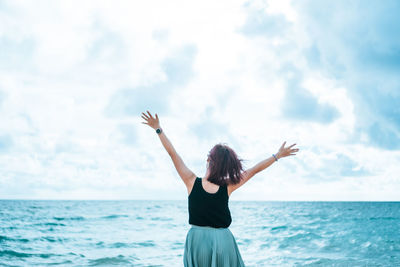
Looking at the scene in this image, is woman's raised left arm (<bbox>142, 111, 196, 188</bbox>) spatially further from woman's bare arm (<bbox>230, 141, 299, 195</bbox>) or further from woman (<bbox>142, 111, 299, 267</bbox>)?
woman's bare arm (<bbox>230, 141, 299, 195</bbox>)

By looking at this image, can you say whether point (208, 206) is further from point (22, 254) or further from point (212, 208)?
point (22, 254)

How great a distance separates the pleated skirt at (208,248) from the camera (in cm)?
296

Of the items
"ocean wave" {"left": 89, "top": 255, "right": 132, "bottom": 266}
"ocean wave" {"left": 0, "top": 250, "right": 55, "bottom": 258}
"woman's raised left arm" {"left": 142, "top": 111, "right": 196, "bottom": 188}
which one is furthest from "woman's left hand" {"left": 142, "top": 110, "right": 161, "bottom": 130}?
"ocean wave" {"left": 0, "top": 250, "right": 55, "bottom": 258}

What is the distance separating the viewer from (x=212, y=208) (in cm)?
292

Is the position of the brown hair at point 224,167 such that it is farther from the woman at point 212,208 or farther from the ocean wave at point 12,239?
the ocean wave at point 12,239

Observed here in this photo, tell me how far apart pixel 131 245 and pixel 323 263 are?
7.27 metres

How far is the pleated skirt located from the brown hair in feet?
1.23

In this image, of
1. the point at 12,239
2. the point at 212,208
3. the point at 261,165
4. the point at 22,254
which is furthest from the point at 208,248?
the point at 12,239

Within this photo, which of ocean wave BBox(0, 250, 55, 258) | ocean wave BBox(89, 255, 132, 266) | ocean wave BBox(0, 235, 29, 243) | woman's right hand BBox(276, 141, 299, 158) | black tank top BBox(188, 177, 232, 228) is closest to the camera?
black tank top BBox(188, 177, 232, 228)

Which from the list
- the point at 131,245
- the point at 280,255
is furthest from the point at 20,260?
the point at 280,255

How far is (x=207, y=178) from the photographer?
297 cm

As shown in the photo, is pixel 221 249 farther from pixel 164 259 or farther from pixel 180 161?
pixel 164 259

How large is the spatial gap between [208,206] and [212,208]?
0.03 m

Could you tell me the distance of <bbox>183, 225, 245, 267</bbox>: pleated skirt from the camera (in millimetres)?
2961
